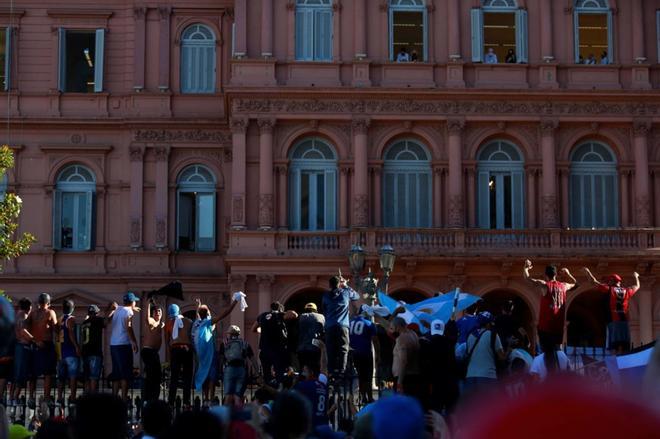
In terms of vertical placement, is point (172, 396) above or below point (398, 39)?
below

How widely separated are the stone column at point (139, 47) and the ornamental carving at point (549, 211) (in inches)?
522

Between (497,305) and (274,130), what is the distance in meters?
8.64

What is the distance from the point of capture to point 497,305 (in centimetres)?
3550

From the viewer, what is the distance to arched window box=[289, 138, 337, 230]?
3462cm

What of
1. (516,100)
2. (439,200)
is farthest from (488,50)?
(439,200)

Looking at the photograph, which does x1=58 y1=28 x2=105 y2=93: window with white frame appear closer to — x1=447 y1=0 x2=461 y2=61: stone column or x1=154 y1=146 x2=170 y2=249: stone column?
x1=154 y1=146 x2=170 y2=249: stone column

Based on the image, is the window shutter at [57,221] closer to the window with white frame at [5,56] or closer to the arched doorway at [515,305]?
the window with white frame at [5,56]

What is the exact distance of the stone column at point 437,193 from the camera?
3459 centimetres

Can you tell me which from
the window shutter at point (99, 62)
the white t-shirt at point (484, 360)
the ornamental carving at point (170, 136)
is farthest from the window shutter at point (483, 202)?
the white t-shirt at point (484, 360)

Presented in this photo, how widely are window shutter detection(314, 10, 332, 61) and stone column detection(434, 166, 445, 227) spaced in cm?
466

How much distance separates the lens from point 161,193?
1449 inches

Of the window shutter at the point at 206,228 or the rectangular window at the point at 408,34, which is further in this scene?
the window shutter at the point at 206,228

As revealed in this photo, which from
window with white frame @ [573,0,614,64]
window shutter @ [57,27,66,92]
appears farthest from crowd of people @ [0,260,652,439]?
window shutter @ [57,27,66,92]

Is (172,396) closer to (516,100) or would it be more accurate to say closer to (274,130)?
(274,130)
